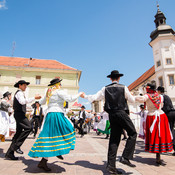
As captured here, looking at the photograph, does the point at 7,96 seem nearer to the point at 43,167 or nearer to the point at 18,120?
the point at 18,120

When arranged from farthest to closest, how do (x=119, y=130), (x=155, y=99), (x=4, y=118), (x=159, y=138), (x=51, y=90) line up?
(x=4, y=118) → (x=155, y=99) → (x=159, y=138) → (x=51, y=90) → (x=119, y=130)

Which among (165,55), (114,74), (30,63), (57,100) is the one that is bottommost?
(57,100)

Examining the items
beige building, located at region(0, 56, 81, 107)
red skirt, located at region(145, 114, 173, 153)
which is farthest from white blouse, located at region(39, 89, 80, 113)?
beige building, located at region(0, 56, 81, 107)

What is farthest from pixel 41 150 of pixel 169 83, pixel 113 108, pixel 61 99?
pixel 169 83

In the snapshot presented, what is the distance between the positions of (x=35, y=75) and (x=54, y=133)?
99.1 feet

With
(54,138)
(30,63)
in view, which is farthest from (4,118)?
(30,63)

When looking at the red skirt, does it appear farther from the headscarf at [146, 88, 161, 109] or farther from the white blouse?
the white blouse

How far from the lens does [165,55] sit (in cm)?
2592

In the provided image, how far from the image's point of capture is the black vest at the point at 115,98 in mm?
2998

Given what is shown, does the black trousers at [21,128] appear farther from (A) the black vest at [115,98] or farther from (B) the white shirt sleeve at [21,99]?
(A) the black vest at [115,98]

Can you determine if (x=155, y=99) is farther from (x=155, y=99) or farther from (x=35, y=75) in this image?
(x=35, y=75)

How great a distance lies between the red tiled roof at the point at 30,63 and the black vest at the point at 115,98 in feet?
98.8

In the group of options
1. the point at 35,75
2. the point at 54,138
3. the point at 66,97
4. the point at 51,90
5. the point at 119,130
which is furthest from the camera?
the point at 35,75

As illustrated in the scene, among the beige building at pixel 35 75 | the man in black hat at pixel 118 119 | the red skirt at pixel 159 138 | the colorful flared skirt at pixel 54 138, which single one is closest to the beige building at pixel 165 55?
the beige building at pixel 35 75
